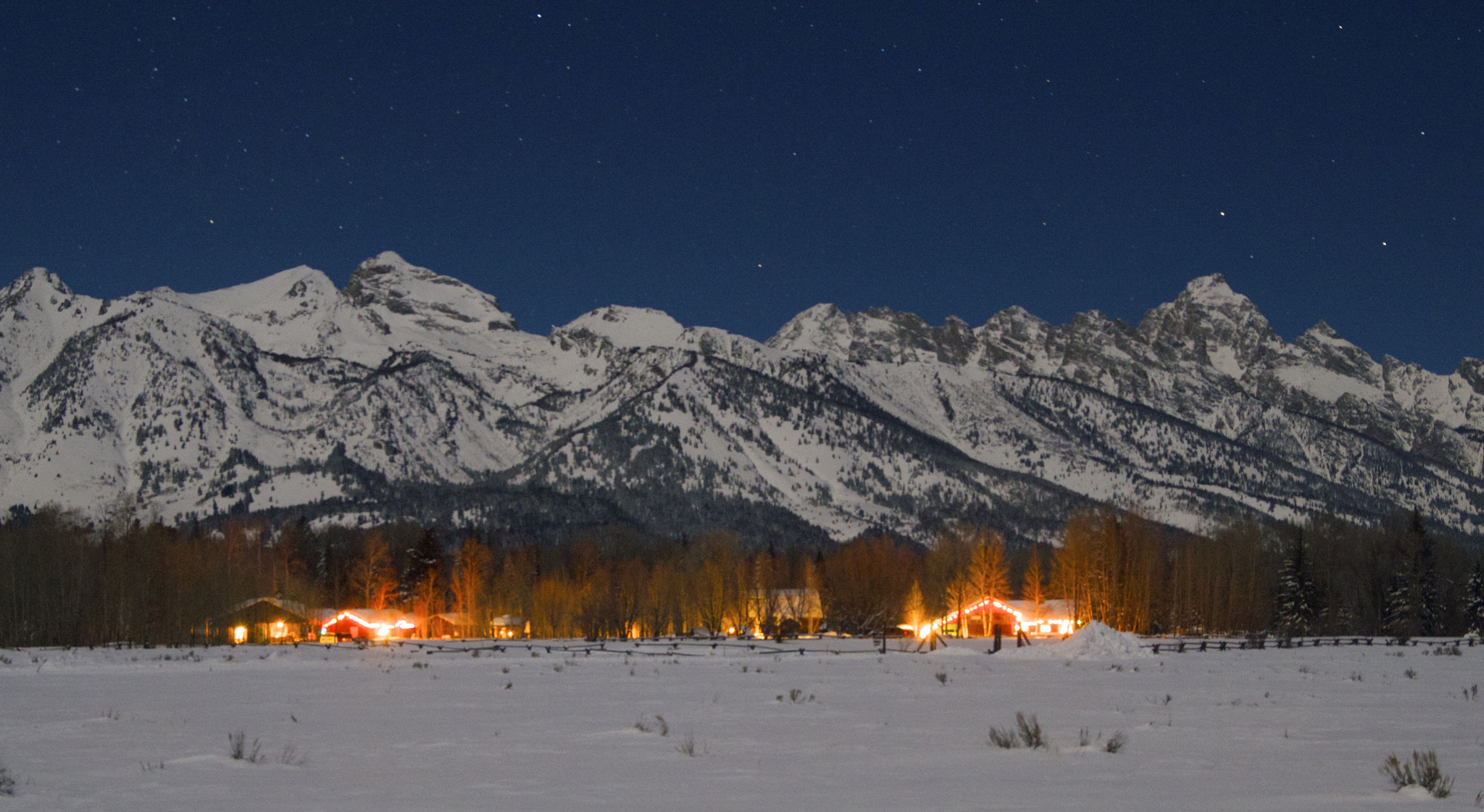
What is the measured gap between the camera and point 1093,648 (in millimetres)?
54219

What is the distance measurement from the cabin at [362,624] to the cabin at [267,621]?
6.80ft

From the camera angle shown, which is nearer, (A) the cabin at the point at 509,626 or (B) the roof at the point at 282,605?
(B) the roof at the point at 282,605

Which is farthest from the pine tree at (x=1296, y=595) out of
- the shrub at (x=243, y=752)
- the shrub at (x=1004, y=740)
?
the shrub at (x=243, y=752)

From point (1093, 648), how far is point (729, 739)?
3840cm

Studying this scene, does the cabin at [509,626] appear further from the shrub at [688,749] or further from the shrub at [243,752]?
the shrub at [688,749]

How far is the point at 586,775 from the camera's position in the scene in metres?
15.2

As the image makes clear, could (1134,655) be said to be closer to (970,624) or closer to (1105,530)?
(1105,530)

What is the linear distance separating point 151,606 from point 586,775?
7805 cm

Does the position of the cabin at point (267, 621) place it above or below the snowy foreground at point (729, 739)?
below

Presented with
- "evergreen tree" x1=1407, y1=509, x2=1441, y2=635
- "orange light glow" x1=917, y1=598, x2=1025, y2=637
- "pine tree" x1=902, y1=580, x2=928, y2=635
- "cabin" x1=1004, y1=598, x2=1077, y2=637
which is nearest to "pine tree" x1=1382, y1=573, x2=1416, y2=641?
"evergreen tree" x1=1407, y1=509, x2=1441, y2=635

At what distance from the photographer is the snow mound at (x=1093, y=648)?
176ft

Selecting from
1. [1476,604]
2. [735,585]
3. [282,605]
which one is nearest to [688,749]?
[282,605]

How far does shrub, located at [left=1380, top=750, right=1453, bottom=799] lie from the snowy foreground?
0.59 ft

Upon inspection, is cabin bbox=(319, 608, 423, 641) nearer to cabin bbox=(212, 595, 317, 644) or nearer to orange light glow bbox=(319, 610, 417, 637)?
orange light glow bbox=(319, 610, 417, 637)
